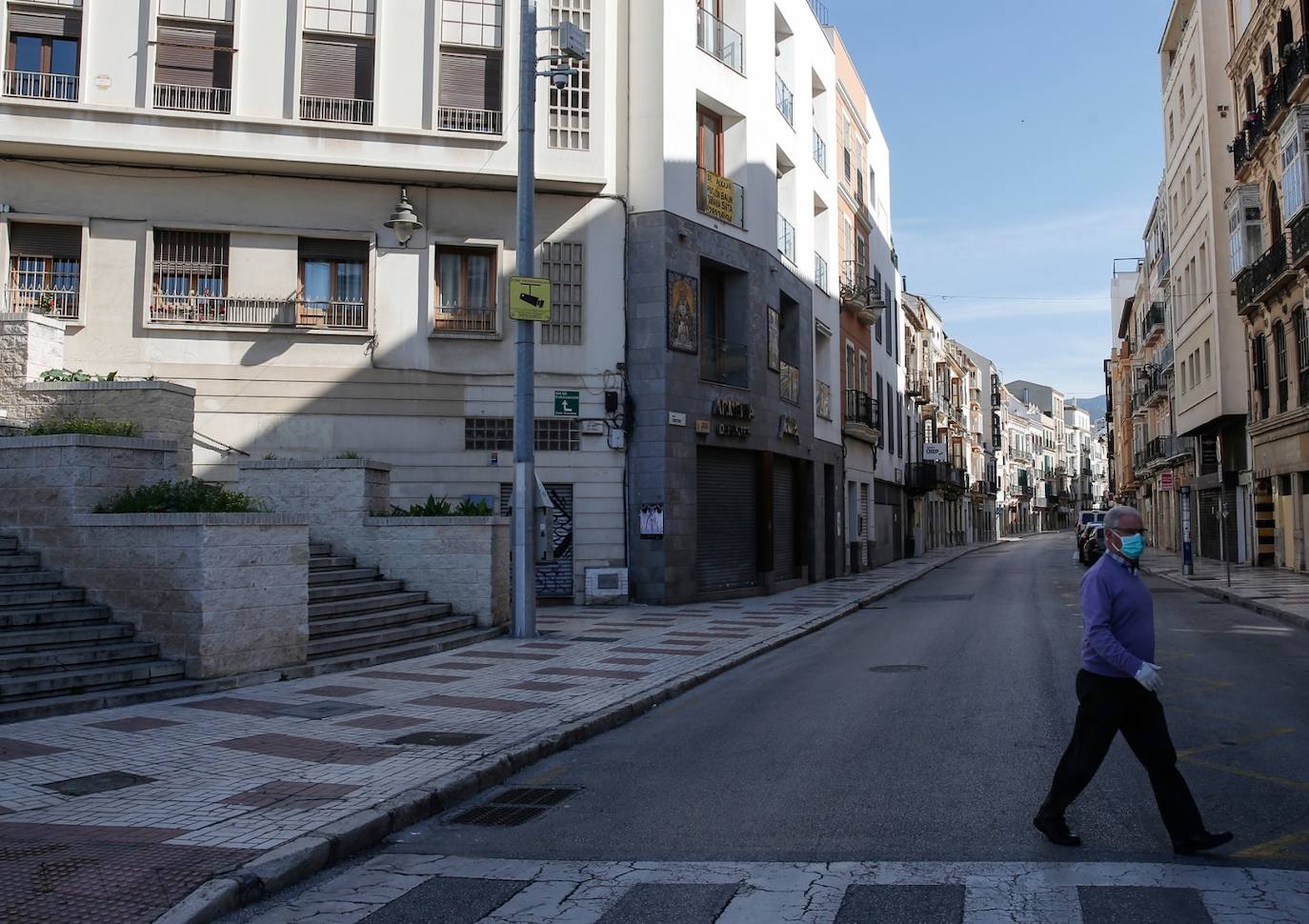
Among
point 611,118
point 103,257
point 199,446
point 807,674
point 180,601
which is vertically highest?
point 611,118

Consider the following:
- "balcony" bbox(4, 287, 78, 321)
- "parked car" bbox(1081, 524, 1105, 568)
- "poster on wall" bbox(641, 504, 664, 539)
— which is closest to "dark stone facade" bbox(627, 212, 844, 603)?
"poster on wall" bbox(641, 504, 664, 539)

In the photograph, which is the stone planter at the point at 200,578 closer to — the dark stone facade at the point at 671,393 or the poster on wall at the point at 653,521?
the poster on wall at the point at 653,521

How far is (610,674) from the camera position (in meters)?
11.2

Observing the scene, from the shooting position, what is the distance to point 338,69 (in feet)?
62.1

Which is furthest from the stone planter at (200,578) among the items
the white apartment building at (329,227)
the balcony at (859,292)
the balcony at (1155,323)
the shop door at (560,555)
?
the balcony at (1155,323)

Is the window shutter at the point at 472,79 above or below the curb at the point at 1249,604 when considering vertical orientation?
above

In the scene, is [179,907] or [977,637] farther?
[977,637]

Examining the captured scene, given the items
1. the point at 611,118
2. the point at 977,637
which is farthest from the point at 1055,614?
the point at 611,118

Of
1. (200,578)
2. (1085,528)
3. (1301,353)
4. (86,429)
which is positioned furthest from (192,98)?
(1085,528)

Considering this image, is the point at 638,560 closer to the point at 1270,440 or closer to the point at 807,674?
the point at 807,674

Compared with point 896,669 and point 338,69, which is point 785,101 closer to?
point 338,69

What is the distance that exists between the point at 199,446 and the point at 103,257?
3732mm

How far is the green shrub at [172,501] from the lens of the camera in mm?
10453

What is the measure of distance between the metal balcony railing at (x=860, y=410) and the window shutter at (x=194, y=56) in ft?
66.4
